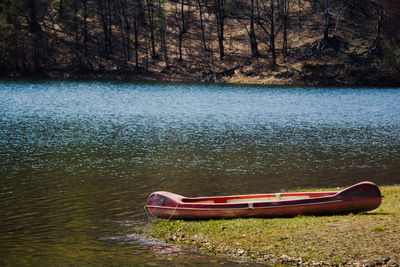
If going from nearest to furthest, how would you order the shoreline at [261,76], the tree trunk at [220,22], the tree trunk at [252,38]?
the shoreline at [261,76]
the tree trunk at [252,38]
the tree trunk at [220,22]

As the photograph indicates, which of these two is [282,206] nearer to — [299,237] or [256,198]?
[256,198]

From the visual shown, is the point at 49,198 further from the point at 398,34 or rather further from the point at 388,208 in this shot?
the point at 398,34

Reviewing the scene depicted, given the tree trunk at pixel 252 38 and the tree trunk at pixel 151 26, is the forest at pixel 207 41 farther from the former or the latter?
the tree trunk at pixel 151 26

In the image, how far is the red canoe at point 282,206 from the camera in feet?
45.6

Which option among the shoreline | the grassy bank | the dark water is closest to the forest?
the shoreline

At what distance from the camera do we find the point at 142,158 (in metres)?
24.2

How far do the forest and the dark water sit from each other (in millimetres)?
27706

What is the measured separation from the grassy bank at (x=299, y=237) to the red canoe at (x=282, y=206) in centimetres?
25

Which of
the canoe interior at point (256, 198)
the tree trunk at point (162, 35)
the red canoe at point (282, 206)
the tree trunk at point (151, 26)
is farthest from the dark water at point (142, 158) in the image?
the tree trunk at point (151, 26)

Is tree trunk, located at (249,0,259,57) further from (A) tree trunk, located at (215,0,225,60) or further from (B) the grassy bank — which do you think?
(B) the grassy bank

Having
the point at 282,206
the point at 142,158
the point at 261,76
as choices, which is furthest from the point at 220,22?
the point at 282,206

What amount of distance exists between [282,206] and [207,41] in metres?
79.8

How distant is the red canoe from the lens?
13891 millimetres

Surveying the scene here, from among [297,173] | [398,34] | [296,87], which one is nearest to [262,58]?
[296,87]
